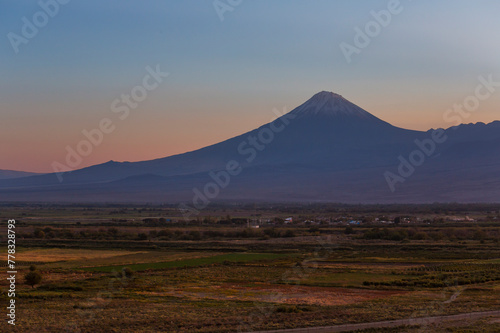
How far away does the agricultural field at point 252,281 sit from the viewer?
17.2m

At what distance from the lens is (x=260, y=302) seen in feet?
66.7

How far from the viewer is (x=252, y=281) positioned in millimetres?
26203

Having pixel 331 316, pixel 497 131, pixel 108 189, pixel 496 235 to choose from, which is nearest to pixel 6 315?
pixel 331 316

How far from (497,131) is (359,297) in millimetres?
163347

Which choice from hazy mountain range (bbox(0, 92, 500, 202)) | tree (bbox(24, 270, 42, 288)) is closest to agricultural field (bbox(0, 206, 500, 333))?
tree (bbox(24, 270, 42, 288))

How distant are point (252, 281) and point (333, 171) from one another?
132998 millimetres

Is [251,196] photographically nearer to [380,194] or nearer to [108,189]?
[380,194]

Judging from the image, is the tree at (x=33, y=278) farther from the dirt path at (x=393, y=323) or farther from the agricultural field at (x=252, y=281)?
the dirt path at (x=393, y=323)

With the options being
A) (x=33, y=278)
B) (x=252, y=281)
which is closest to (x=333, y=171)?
(x=252, y=281)

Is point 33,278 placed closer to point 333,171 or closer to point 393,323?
point 393,323

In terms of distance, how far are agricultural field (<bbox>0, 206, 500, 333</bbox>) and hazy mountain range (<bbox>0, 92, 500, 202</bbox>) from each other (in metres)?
76.6

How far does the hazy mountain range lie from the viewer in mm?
130375

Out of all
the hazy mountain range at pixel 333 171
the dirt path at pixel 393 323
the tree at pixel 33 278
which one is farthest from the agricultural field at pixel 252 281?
the hazy mountain range at pixel 333 171

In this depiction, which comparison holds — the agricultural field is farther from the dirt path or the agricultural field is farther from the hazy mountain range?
the hazy mountain range
